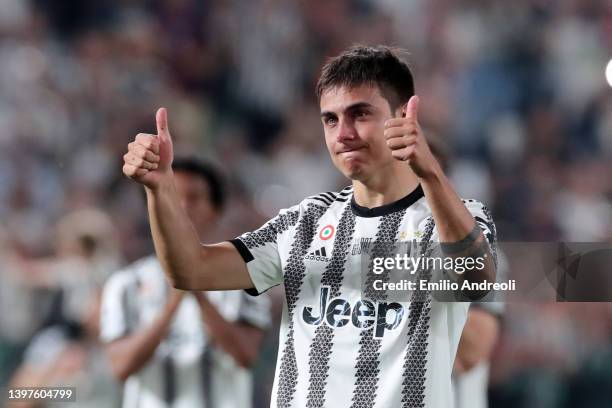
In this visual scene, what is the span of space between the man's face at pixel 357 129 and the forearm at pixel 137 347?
1444mm

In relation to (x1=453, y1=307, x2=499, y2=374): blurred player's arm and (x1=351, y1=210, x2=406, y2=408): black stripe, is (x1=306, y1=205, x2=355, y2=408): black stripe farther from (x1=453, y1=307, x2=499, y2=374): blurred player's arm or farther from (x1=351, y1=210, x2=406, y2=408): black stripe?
(x1=453, y1=307, x2=499, y2=374): blurred player's arm

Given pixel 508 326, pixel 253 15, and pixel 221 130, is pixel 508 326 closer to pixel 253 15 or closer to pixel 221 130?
pixel 221 130

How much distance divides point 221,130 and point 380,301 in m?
4.09

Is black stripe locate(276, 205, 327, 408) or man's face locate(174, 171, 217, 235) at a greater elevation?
man's face locate(174, 171, 217, 235)

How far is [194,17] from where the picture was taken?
21.6 feet

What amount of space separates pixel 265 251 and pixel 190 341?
1.44 metres

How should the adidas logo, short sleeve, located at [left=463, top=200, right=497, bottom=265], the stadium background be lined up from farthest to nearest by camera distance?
the stadium background → the adidas logo → short sleeve, located at [left=463, top=200, right=497, bottom=265]

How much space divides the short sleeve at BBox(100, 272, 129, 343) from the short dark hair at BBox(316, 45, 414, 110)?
1655 mm

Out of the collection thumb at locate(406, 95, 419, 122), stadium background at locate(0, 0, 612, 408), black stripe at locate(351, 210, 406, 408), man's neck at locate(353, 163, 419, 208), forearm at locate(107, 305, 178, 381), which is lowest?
black stripe at locate(351, 210, 406, 408)

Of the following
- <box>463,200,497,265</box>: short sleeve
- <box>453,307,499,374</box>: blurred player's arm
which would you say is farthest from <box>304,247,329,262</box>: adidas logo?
<box>453,307,499,374</box>: blurred player's arm

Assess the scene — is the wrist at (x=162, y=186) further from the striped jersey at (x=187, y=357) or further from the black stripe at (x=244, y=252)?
the striped jersey at (x=187, y=357)

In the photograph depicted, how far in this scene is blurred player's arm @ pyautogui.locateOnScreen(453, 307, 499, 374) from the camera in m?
3.24

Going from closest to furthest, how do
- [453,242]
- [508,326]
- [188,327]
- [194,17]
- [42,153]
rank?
[453,242] → [188,327] → [508,326] → [42,153] → [194,17]

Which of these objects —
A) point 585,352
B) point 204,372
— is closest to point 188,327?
point 204,372
